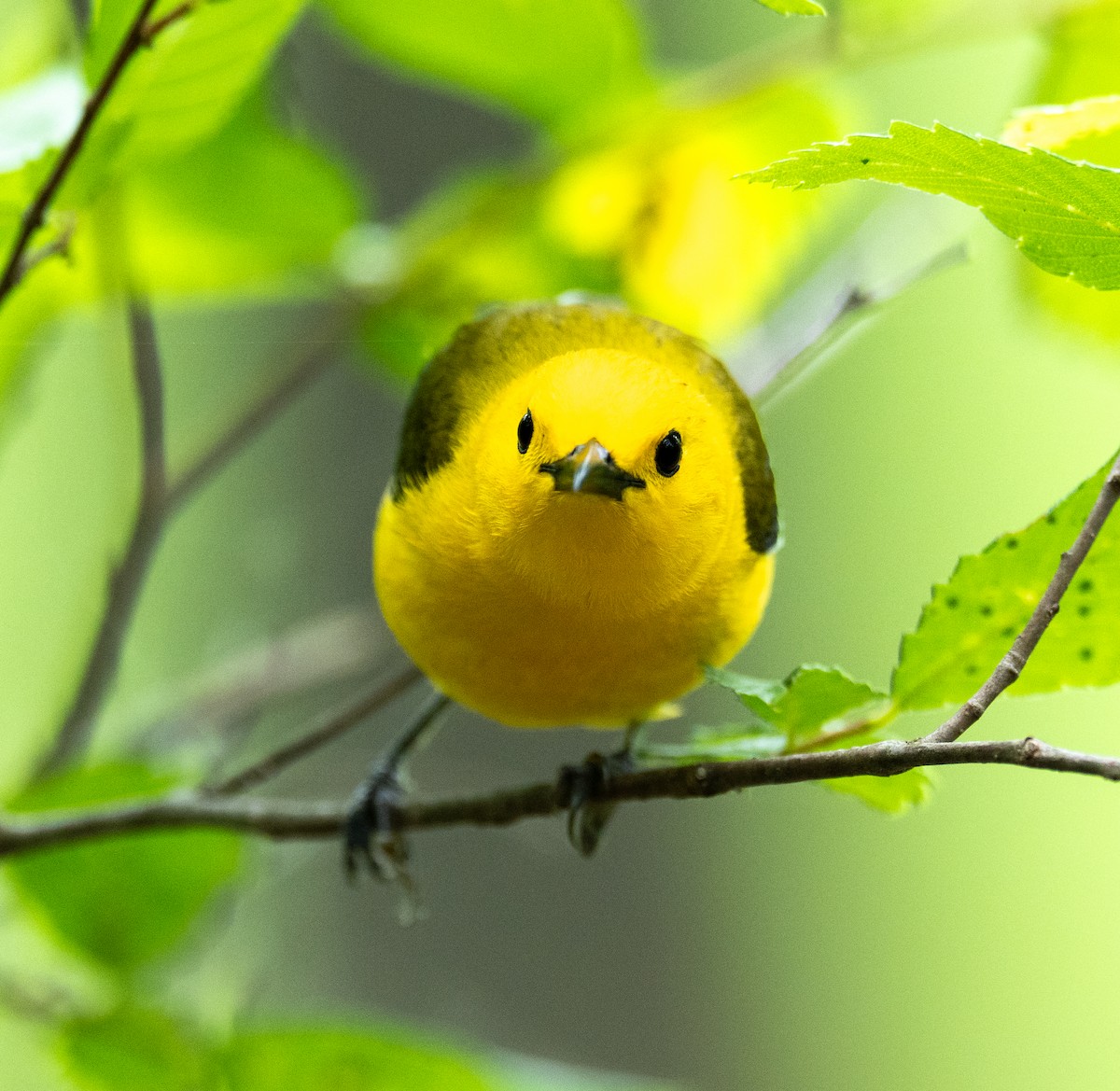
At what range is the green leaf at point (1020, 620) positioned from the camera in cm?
56

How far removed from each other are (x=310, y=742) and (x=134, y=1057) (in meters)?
0.22

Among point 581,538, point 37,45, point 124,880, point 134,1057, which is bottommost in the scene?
point 134,1057

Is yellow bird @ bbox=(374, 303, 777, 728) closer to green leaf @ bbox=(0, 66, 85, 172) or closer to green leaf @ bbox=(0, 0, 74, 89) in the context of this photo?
green leaf @ bbox=(0, 66, 85, 172)

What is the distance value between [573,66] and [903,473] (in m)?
1.56

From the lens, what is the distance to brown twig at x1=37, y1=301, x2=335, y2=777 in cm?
96

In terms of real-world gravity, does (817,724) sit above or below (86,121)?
below

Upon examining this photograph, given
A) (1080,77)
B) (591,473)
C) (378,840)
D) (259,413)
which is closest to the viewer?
(591,473)

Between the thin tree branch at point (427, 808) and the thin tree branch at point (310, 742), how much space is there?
16 millimetres

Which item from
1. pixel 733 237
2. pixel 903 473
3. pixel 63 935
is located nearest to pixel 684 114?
pixel 733 237

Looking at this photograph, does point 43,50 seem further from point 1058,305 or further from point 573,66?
point 1058,305

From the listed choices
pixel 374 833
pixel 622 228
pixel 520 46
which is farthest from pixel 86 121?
pixel 374 833

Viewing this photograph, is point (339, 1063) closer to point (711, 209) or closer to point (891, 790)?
point (891, 790)

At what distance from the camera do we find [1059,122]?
21.4 inches

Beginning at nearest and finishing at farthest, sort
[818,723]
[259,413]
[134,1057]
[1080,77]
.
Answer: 1. [818,723]
2. [134,1057]
3. [1080,77]
4. [259,413]
